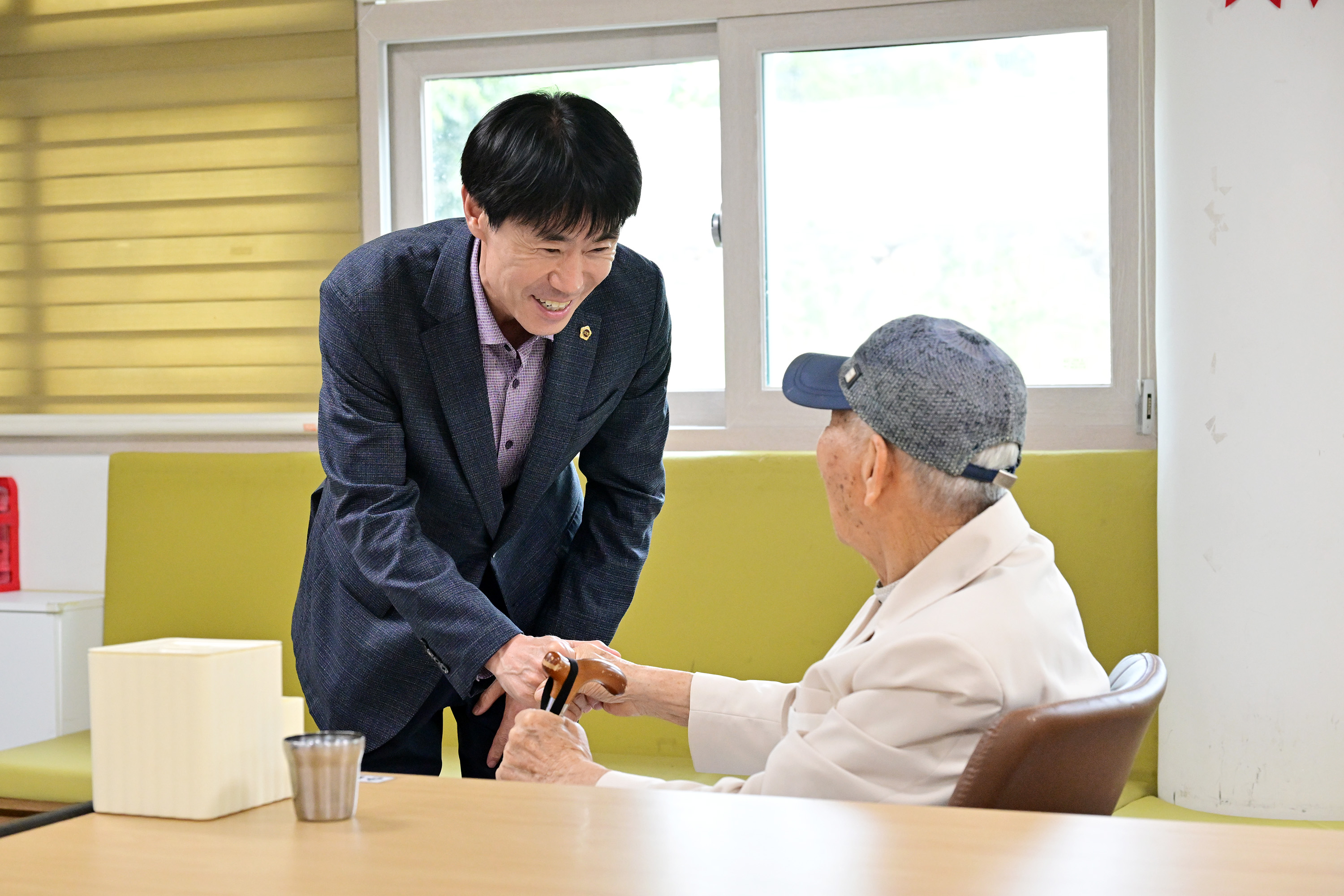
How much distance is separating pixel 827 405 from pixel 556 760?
22.1 inches

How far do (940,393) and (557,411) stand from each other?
2.21 ft

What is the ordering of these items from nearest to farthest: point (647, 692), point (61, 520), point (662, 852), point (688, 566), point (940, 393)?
point (662, 852), point (940, 393), point (647, 692), point (688, 566), point (61, 520)

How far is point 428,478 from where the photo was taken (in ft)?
6.17

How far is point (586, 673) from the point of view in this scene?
5.69 feet

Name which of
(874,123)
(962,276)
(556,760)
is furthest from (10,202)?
(556,760)

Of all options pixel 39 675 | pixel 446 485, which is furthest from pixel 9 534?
Answer: pixel 446 485

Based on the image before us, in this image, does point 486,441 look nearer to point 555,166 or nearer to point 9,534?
point 555,166

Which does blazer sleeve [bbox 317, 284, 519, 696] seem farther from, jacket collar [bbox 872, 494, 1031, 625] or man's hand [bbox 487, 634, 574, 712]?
jacket collar [bbox 872, 494, 1031, 625]

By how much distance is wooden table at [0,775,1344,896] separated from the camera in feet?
3.23

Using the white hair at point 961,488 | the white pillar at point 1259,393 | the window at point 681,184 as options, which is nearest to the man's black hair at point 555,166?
the white hair at point 961,488

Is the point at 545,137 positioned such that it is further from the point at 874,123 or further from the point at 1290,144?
the point at 874,123

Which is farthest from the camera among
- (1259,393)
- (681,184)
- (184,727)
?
(681,184)

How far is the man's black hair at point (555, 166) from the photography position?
1661 millimetres

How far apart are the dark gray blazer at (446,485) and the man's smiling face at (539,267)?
0.07 m
